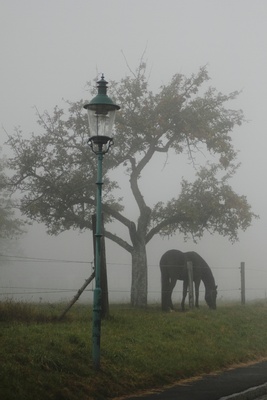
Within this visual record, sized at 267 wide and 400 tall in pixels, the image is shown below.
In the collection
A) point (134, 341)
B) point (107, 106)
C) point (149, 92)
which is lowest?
point (134, 341)

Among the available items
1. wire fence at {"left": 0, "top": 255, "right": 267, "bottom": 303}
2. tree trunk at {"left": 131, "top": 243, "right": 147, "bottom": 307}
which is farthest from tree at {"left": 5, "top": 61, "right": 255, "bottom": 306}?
wire fence at {"left": 0, "top": 255, "right": 267, "bottom": 303}

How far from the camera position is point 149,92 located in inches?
1217

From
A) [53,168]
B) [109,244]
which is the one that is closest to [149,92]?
[53,168]

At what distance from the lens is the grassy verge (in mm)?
10274

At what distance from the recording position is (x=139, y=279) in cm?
2911

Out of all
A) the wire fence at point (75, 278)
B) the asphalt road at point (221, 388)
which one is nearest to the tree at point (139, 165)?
the asphalt road at point (221, 388)

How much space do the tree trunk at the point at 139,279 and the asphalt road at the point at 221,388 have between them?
47.6 ft

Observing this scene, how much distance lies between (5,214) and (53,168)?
23890 millimetres

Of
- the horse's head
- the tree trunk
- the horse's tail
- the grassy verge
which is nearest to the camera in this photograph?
the grassy verge

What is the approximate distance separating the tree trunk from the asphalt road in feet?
47.6

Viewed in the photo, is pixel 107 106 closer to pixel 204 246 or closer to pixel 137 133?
pixel 137 133

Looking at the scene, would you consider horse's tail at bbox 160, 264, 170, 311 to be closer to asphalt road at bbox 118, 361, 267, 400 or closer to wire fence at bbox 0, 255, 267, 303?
asphalt road at bbox 118, 361, 267, 400

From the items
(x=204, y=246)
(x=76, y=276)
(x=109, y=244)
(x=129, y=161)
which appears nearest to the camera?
(x=129, y=161)

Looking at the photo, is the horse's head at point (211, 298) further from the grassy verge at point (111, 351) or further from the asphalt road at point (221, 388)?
the asphalt road at point (221, 388)
